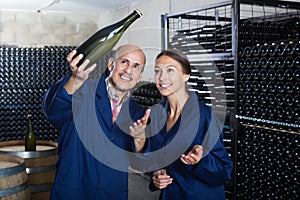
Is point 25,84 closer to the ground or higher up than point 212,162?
higher up

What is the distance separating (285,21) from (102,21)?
6.42 meters

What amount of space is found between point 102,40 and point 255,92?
2.18 metres

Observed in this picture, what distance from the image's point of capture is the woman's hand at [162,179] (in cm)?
184

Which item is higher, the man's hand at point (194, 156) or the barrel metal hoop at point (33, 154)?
the man's hand at point (194, 156)

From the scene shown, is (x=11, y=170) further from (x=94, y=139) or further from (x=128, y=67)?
(x=128, y=67)

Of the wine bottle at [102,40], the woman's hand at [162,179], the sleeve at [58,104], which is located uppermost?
the wine bottle at [102,40]

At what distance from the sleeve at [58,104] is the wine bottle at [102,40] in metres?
0.20

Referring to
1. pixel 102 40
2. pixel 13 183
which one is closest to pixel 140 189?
pixel 13 183

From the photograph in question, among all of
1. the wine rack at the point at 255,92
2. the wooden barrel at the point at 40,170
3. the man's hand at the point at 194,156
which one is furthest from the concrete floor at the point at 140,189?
the man's hand at the point at 194,156

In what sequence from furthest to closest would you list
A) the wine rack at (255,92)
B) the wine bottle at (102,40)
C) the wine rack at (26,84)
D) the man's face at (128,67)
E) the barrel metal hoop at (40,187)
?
the wine rack at (26,84) → the wine rack at (255,92) → the barrel metal hoop at (40,187) → the man's face at (128,67) → the wine bottle at (102,40)

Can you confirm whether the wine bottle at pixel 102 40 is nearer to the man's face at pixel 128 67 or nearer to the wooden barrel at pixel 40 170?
the man's face at pixel 128 67

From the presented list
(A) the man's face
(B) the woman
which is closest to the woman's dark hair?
(B) the woman

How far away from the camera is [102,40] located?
5.51ft

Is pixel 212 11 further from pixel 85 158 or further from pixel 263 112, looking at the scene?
pixel 85 158
